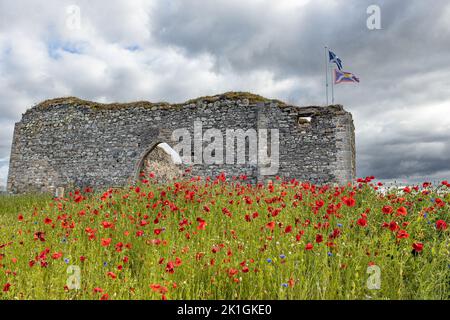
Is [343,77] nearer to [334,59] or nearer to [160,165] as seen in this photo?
[334,59]

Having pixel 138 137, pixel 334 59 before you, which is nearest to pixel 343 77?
pixel 334 59

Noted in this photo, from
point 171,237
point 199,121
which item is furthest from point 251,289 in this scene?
point 199,121

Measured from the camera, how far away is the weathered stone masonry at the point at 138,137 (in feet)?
44.6

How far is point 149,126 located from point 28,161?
7533mm

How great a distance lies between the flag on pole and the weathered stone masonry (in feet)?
4.42

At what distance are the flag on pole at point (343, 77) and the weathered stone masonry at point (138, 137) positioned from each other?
1346 millimetres

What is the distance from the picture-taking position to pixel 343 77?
14.2 meters

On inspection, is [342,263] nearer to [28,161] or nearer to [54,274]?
[54,274]

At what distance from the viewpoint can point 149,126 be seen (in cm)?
1606

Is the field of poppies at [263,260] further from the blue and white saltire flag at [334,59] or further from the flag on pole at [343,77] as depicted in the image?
the blue and white saltire flag at [334,59]

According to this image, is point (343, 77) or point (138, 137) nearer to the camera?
point (343, 77)

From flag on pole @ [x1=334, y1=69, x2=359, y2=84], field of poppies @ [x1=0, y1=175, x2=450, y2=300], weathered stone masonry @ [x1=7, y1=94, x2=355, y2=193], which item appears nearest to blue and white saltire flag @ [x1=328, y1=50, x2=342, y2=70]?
flag on pole @ [x1=334, y1=69, x2=359, y2=84]

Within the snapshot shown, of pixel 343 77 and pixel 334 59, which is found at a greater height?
pixel 334 59

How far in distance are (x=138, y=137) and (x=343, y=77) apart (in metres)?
8.97
